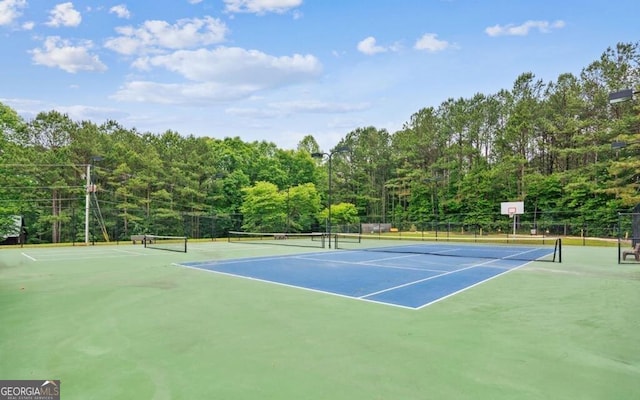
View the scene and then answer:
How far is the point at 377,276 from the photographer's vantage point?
9719mm

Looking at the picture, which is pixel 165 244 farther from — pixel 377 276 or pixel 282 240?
pixel 377 276

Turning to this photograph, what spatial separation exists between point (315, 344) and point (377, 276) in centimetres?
565

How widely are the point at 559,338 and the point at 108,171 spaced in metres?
37.0

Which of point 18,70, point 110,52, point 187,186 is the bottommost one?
point 187,186

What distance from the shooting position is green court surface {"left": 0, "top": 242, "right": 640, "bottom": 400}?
10.4ft

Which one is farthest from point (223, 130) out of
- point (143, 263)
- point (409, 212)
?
point (143, 263)

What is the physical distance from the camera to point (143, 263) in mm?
12586

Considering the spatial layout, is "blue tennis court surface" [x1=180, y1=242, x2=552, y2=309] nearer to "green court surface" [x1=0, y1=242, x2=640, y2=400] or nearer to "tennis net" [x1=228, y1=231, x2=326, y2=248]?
"green court surface" [x1=0, y1=242, x2=640, y2=400]

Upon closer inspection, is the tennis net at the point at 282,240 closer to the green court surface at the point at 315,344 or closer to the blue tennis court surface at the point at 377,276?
the blue tennis court surface at the point at 377,276

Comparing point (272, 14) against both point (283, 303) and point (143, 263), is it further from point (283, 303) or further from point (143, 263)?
point (283, 303)

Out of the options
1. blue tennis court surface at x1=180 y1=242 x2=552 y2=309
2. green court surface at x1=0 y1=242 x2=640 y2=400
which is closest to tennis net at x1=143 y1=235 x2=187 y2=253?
blue tennis court surface at x1=180 y1=242 x2=552 y2=309

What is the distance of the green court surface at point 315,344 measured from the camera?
316 centimetres

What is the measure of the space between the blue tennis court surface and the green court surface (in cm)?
54

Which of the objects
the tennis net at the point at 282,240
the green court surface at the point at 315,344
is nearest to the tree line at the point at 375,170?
the tennis net at the point at 282,240
